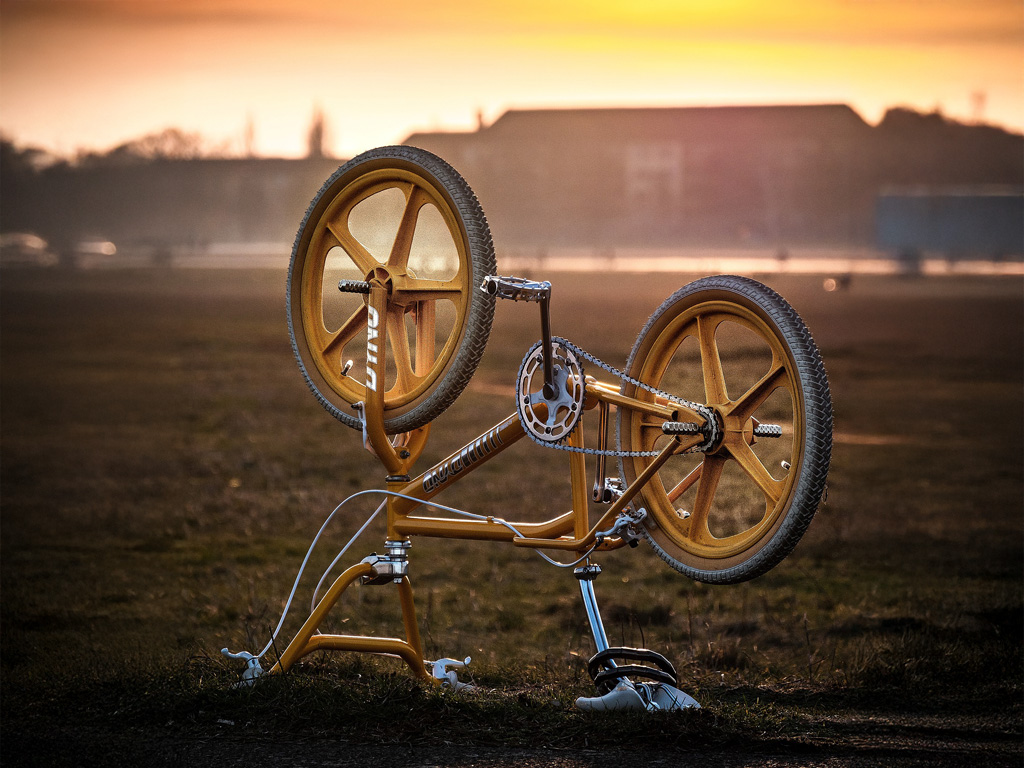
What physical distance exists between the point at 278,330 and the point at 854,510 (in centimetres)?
2554

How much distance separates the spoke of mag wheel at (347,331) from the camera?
6559 millimetres

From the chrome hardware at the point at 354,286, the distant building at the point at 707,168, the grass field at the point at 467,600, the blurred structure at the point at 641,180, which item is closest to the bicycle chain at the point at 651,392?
the chrome hardware at the point at 354,286

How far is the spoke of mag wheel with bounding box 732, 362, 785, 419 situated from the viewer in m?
5.11

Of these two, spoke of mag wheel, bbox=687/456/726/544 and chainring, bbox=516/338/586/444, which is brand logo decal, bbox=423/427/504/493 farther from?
spoke of mag wheel, bbox=687/456/726/544

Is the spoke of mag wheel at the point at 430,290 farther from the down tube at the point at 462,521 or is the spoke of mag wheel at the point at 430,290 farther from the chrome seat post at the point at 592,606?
the chrome seat post at the point at 592,606

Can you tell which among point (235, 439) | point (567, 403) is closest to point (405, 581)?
point (567, 403)

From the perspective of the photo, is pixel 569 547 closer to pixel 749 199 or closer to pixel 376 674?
pixel 376 674

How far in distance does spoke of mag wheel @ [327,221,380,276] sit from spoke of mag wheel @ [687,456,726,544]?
2.15 meters

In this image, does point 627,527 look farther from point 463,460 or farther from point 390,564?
point 390,564

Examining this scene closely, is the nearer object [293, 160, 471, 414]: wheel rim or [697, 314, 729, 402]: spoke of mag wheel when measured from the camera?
[697, 314, 729, 402]: spoke of mag wheel

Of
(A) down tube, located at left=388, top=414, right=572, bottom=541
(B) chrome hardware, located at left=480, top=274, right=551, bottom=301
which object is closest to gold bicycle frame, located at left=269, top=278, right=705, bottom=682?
(A) down tube, located at left=388, top=414, right=572, bottom=541

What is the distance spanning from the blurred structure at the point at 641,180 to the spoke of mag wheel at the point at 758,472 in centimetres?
9044

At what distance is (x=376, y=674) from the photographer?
6.80m

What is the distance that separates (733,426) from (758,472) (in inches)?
9.8
